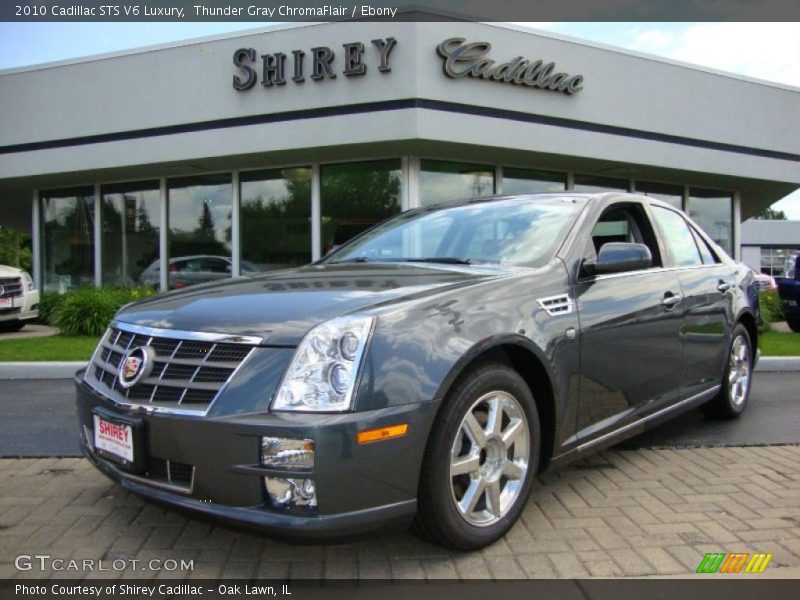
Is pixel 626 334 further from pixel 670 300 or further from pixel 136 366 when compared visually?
pixel 136 366

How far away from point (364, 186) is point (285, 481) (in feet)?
33.4

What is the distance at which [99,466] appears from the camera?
280 cm

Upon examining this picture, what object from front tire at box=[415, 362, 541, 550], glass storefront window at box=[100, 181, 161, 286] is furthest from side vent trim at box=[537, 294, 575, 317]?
glass storefront window at box=[100, 181, 161, 286]

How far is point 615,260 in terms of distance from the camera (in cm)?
332

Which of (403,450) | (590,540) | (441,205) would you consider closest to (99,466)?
(403,450)

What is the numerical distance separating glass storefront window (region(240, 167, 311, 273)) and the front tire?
9913 mm

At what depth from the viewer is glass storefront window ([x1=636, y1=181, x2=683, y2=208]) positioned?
14.7 meters

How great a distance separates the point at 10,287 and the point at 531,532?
10.4 metres

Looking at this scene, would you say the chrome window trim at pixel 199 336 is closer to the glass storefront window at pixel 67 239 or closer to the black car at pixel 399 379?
the black car at pixel 399 379

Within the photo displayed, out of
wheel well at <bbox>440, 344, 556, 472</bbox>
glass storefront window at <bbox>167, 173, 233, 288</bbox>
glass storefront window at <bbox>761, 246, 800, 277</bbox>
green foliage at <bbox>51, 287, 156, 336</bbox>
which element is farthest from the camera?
glass storefront window at <bbox>761, 246, 800, 277</bbox>

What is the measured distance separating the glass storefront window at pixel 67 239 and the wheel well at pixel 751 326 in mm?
13437

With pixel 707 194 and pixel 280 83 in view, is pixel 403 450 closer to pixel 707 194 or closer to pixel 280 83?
pixel 280 83

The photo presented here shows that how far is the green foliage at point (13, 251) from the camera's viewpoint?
22.8 m

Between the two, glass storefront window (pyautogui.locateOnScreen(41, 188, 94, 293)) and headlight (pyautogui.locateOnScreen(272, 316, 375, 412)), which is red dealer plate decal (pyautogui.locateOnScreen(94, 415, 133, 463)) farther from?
glass storefront window (pyautogui.locateOnScreen(41, 188, 94, 293))
